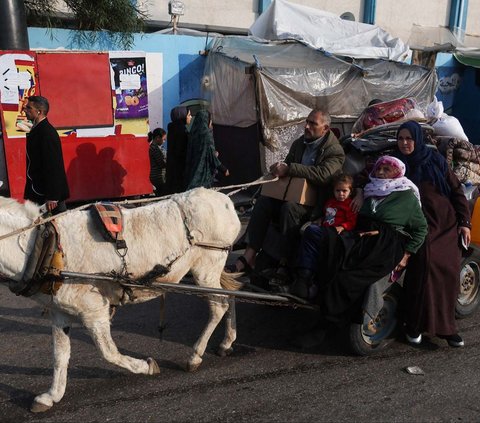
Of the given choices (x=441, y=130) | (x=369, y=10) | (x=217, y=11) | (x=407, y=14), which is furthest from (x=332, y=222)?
(x=407, y=14)

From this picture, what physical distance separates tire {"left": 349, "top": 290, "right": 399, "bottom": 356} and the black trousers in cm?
81

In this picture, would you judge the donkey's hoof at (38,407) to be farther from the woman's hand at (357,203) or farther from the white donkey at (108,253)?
the woman's hand at (357,203)

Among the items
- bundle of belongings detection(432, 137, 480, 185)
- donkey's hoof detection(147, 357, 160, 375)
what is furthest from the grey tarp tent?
donkey's hoof detection(147, 357, 160, 375)

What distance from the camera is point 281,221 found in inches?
184

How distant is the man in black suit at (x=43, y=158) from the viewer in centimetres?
556

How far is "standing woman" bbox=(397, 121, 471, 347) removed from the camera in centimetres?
453

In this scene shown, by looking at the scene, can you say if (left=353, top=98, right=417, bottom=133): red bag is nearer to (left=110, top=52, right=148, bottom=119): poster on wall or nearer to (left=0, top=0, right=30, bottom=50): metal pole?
(left=110, top=52, right=148, bottom=119): poster on wall

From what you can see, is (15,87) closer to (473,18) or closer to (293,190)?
(293,190)

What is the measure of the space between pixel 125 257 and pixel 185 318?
1.79 meters

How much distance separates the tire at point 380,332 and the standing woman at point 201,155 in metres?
4.02

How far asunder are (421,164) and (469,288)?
149 centimetres

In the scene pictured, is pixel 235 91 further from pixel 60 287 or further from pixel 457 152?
pixel 60 287

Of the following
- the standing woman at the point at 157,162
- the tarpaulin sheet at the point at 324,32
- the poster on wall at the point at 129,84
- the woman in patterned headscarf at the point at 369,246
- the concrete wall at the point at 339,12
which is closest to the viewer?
the woman in patterned headscarf at the point at 369,246

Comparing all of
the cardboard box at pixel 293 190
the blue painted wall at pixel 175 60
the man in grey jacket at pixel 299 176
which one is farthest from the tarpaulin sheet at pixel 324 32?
the cardboard box at pixel 293 190
